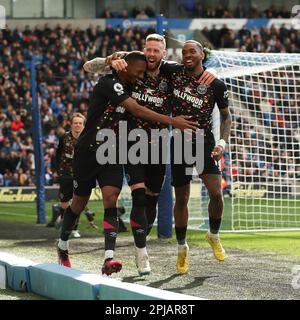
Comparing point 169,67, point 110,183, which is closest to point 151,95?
point 169,67

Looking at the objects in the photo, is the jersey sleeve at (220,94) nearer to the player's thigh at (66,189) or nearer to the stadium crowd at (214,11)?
the player's thigh at (66,189)

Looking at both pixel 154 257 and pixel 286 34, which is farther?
pixel 286 34

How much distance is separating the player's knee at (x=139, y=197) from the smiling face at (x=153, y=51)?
133 cm

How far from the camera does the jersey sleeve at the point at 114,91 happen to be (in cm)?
923

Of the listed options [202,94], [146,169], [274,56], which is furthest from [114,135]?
[274,56]

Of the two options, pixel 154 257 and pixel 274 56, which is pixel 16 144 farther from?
pixel 154 257

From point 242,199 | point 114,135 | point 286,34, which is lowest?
point 242,199

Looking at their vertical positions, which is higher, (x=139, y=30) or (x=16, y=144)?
(x=139, y=30)

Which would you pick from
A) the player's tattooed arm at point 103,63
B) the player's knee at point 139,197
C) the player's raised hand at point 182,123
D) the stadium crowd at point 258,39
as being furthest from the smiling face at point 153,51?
the stadium crowd at point 258,39

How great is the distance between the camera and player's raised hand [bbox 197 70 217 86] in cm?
1027

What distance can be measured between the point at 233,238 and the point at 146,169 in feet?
17.4

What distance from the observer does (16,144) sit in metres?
31.8

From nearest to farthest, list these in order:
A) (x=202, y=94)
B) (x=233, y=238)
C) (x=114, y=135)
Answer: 1. (x=114, y=135)
2. (x=202, y=94)
3. (x=233, y=238)

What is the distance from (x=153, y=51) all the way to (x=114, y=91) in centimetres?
71
